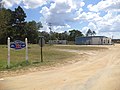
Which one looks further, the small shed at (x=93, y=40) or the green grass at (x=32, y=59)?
the small shed at (x=93, y=40)

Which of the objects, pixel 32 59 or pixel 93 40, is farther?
pixel 93 40

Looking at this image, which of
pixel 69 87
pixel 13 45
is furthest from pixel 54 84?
pixel 13 45

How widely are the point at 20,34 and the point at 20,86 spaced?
86.7 meters

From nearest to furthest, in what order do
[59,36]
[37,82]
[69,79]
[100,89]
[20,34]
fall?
[100,89]
[37,82]
[69,79]
[20,34]
[59,36]

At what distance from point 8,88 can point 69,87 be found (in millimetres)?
2195

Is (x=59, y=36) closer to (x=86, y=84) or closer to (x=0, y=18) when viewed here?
(x=0, y=18)

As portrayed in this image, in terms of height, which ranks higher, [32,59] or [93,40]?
[93,40]

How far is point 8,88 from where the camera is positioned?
10.9 metres

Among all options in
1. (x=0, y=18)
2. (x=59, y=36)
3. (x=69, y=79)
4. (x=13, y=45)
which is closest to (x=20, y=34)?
(x=0, y=18)

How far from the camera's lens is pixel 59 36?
492 feet

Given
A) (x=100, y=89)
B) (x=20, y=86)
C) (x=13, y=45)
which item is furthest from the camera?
(x=13, y=45)

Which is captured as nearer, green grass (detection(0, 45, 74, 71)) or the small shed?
green grass (detection(0, 45, 74, 71))

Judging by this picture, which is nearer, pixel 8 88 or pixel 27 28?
pixel 8 88

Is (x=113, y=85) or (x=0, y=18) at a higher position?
(x=0, y=18)
